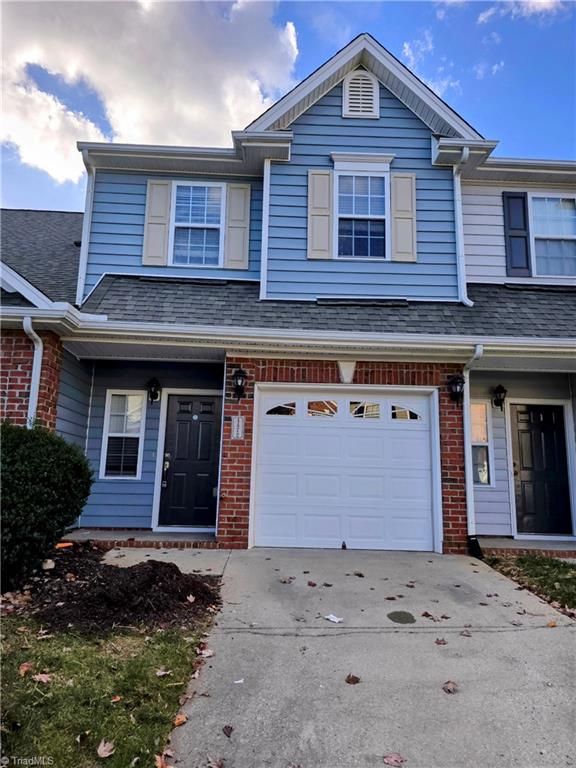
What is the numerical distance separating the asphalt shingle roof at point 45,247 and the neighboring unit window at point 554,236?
288 inches

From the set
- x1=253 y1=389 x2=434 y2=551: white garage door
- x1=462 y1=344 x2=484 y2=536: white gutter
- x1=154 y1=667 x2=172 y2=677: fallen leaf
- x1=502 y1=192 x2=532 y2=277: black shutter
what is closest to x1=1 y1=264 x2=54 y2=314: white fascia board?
x1=253 y1=389 x2=434 y2=551: white garage door

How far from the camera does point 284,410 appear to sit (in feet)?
20.2

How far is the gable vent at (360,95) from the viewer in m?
7.11

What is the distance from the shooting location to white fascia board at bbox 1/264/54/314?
514 centimetres

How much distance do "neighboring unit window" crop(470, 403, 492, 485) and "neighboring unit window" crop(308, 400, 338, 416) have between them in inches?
95.8

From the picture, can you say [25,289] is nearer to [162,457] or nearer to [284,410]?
[162,457]

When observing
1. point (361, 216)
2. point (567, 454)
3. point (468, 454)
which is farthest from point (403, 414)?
point (361, 216)

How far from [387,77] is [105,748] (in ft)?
28.0

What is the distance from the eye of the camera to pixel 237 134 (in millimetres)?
6555

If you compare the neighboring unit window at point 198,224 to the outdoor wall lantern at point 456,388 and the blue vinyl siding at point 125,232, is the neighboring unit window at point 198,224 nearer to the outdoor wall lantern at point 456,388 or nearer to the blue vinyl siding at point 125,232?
the blue vinyl siding at point 125,232

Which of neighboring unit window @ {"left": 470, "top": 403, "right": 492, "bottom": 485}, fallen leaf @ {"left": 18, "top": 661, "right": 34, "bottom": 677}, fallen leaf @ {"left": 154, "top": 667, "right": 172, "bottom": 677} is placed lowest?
fallen leaf @ {"left": 154, "top": 667, "right": 172, "bottom": 677}

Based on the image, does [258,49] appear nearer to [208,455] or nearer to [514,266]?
[514,266]

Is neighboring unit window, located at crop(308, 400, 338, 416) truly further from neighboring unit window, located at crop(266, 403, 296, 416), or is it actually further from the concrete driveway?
the concrete driveway

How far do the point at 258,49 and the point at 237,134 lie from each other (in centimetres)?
244
